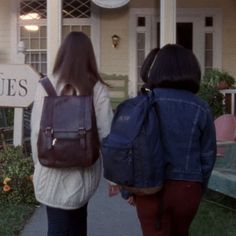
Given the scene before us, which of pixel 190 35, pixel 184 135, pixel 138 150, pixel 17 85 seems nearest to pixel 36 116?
pixel 138 150

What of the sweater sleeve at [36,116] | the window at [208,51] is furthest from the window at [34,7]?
the sweater sleeve at [36,116]

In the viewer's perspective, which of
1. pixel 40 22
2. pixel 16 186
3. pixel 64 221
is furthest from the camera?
pixel 40 22

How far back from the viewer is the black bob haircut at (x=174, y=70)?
3.26 m

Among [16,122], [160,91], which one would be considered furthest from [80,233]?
[16,122]

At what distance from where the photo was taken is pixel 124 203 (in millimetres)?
6852

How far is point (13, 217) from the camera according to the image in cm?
613

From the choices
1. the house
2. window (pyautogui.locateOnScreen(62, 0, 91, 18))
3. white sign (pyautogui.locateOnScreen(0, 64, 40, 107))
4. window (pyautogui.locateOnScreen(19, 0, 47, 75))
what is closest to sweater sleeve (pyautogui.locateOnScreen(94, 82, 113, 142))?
white sign (pyautogui.locateOnScreen(0, 64, 40, 107))

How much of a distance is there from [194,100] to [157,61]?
0.95 ft

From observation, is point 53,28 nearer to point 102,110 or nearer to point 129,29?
point 129,29

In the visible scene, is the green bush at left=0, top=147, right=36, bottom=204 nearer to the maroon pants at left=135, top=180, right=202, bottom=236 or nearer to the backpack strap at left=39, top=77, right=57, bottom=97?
the backpack strap at left=39, top=77, right=57, bottom=97

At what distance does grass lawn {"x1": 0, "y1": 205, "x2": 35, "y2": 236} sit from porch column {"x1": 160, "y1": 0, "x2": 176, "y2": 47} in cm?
415

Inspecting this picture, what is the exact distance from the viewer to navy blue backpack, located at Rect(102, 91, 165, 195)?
3.10 meters

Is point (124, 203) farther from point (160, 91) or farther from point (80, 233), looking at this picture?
point (160, 91)

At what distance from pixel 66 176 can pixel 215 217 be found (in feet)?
9.69
